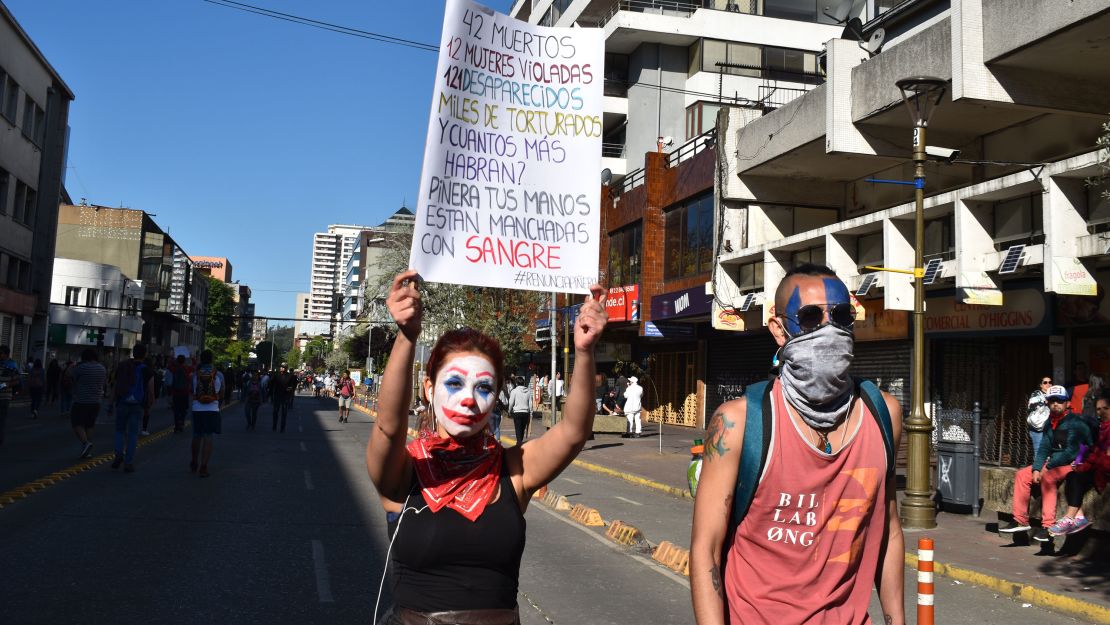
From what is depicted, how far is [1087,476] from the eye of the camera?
33.8 ft

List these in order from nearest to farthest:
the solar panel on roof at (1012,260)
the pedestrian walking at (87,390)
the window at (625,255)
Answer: the pedestrian walking at (87,390) → the solar panel on roof at (1012,260) → the window at (625,255)

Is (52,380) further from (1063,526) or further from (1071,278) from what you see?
(1063,526)

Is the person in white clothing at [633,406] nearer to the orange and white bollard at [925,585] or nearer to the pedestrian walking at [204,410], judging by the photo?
the pedestrian walking at [204,410]

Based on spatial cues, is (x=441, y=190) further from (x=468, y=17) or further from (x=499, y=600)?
(x=499, y=600)

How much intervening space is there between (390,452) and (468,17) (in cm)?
279

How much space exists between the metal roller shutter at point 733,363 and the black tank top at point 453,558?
25.1m

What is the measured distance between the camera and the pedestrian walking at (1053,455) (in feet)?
34.3

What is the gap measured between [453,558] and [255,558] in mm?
6250

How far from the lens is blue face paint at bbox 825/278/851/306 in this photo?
2803 mm

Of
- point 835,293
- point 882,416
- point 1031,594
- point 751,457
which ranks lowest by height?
point 1031,594

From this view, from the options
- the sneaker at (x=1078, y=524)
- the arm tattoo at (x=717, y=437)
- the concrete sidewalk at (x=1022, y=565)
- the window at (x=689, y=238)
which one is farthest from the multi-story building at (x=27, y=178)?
the arm tattoo at (x=717, y=437)

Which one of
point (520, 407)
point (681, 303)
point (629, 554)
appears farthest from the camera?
point (681, 303)

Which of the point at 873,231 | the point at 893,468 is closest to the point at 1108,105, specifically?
the point at 873,231

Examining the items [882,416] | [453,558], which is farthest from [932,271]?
[453,558]
